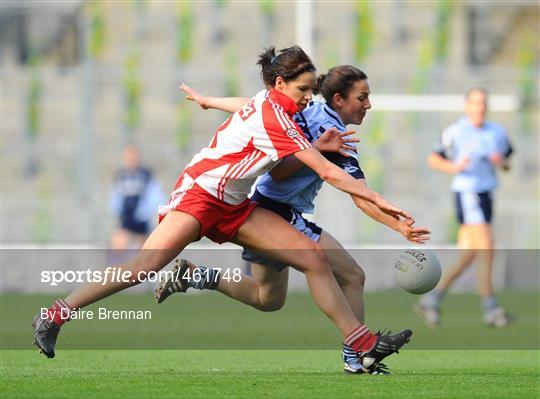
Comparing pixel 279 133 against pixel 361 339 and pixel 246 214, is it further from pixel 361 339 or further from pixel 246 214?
pixel 361 339

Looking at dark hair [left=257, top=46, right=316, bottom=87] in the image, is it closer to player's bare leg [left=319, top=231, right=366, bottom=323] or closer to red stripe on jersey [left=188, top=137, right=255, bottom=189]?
red stripe on jersey [left=188, top=137, right=255, bottom=189]

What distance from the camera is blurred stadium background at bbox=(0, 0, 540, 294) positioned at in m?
19.7

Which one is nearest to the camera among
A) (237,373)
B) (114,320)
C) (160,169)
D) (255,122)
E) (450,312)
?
(255,122)

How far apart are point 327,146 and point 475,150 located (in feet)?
19.1

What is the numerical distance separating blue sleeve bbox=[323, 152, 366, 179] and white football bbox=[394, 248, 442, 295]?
2.23 ft

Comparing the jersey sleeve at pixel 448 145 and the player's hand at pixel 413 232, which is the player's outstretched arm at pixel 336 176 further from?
the jersey sleeve at pixel 448 145

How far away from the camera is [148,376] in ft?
26.2

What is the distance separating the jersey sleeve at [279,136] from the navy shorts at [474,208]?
577 centimetres

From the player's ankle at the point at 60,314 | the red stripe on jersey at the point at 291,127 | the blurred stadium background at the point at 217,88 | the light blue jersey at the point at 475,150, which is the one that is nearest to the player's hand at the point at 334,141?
the red stripe on jersey at the point at 291,127

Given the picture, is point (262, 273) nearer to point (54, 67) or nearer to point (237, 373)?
point (237, 373)

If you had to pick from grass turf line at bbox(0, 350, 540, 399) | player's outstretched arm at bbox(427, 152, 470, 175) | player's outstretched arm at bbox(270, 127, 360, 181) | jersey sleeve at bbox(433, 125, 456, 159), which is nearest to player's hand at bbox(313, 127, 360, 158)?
player's outstretched arm at bbox(270, 127, 360, 181)

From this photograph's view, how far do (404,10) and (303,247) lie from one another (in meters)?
15.6

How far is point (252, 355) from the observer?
10242 mm

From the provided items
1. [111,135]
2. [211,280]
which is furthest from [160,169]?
[211,280]
